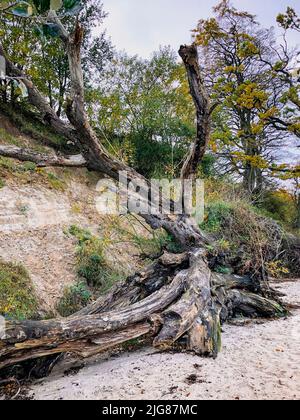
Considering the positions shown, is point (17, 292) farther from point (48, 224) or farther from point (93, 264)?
point (48, 224)

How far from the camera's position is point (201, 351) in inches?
99.3

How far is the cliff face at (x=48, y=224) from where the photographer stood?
4699 millimetres

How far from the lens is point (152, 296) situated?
296 centimetres

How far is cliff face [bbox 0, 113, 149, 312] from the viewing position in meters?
4.70

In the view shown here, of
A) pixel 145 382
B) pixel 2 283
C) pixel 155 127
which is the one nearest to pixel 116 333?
pixel 145 382

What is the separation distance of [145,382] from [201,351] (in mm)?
633

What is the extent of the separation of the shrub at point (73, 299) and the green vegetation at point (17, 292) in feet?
1.23

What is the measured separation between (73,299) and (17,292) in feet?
2.65

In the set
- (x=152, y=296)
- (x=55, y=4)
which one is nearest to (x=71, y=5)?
(x=55, y=4)

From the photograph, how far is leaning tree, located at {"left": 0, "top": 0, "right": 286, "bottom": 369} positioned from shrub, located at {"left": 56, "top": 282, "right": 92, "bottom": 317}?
127cm

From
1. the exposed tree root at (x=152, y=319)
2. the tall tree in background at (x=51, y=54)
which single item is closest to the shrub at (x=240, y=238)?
the exposed tree root at (x=152, y=319)

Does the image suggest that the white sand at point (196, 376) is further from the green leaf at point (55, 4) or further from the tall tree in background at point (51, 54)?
the tall tree in background at point (51, 54)
